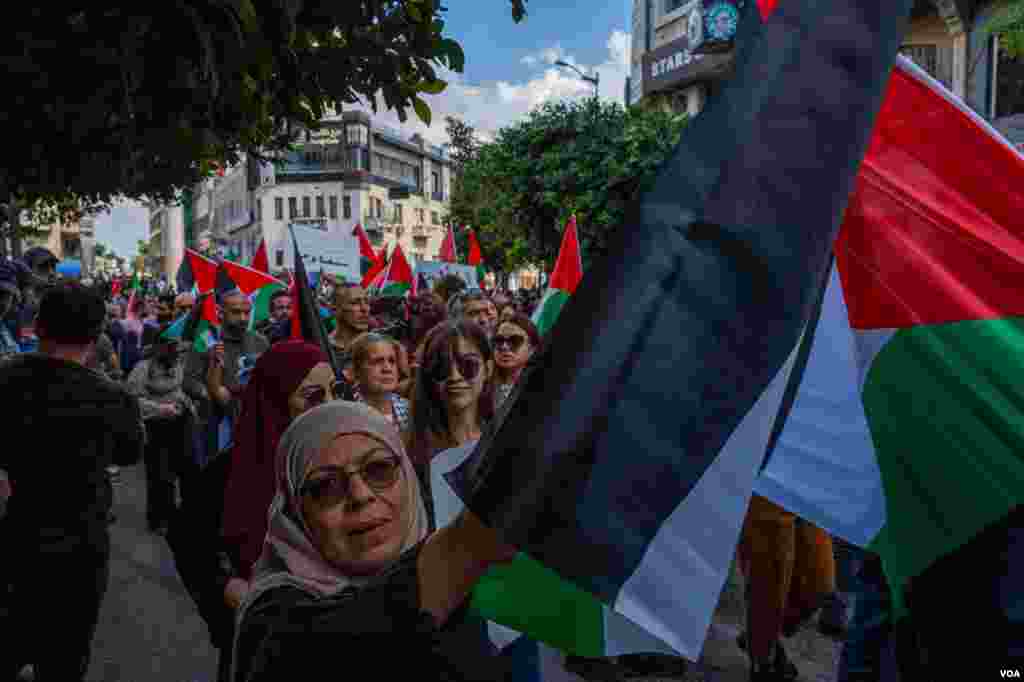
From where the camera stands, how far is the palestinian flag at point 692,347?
1.02 m

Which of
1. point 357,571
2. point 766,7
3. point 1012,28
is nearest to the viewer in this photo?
point 766,7

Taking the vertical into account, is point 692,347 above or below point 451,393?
above

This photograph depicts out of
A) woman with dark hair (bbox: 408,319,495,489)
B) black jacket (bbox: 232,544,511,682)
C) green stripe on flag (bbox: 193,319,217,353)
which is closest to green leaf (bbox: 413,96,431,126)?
woman with dark hair (bbox: 408,319,495,489)

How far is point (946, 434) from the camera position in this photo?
1886 mm

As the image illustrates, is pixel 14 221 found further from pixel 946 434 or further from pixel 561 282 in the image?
pixel 946 434

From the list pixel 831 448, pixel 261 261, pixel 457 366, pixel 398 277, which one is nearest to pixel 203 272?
pixel 261 261

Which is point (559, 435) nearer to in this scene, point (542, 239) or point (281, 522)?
point (281, 522)

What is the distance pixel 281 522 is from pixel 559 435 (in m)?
0.97

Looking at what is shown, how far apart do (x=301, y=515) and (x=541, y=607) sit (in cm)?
64

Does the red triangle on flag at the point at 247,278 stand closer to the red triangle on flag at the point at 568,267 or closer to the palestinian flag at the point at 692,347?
the red triangle on flag at the point at 568,267

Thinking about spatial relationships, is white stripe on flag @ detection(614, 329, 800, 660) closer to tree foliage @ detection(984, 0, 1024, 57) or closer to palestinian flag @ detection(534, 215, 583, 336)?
palestinian flag @ detection(534, 215, 583, 336)

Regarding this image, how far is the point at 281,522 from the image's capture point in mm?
1787

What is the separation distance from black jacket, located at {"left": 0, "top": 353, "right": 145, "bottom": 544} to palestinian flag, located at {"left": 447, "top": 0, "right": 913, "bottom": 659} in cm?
262

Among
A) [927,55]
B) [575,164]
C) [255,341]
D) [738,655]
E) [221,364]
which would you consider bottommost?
[738,655]
